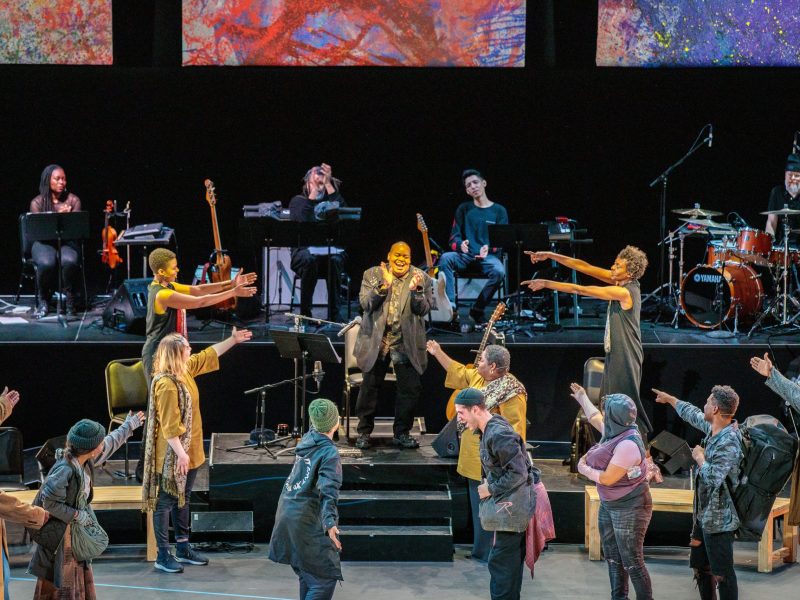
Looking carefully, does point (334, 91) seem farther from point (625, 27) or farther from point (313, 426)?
point (313, 426)

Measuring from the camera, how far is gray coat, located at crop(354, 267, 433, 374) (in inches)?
367

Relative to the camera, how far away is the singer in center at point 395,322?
30.6 feet

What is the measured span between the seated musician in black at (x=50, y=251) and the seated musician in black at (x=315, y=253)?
7.10ft

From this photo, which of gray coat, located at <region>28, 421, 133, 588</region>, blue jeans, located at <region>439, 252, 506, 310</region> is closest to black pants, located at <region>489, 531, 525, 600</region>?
gray coat, located at <region>28, 421, 133, 588</region>

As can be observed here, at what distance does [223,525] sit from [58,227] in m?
3.87

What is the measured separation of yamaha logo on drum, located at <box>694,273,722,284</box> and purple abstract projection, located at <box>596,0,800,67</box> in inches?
108

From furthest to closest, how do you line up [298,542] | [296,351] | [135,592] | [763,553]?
[296,351] < [763,553] < [135,592] < [298,542]

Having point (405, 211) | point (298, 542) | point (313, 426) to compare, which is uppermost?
point (405, 211)

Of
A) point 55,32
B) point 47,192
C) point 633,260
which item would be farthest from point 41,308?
point 633,260

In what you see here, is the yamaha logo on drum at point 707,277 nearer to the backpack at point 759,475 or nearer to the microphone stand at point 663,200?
the microphone stand at point 663,200

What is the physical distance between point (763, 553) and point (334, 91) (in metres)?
7.20

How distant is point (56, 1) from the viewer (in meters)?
13.2

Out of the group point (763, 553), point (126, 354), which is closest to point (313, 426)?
point (763, 553)

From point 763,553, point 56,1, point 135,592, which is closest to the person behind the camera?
point 135,592
